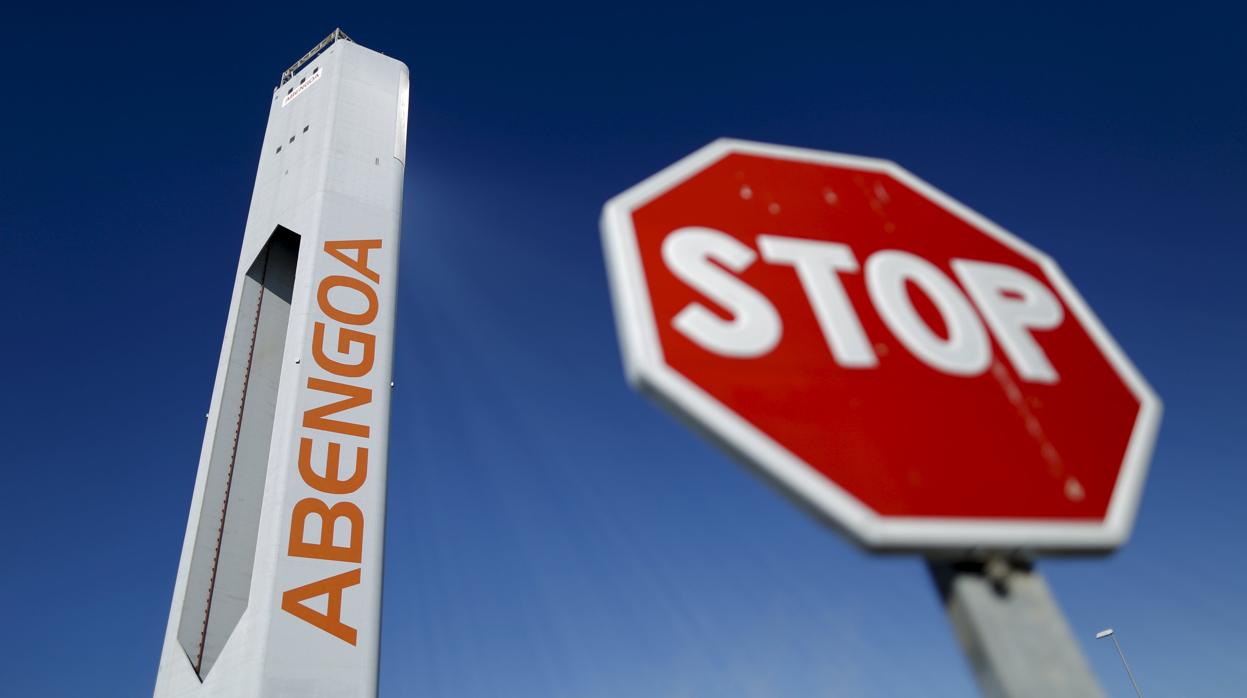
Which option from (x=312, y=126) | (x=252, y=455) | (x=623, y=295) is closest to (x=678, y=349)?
(x=623, y=295)

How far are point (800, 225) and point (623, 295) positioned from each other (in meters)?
0.96

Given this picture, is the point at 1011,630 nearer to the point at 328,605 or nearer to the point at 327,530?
the point at 328,605

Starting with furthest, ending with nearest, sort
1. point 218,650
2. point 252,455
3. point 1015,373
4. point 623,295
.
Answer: point 252,455 < point 218,650 < point 1015,373 < point 623,295

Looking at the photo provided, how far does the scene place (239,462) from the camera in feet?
74.9

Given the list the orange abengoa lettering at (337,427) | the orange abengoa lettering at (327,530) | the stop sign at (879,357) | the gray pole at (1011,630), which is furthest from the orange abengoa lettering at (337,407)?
the gray pole at (1011,630)

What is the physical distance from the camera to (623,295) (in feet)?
7.63

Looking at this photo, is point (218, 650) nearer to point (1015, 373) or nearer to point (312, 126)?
point (312, 126)

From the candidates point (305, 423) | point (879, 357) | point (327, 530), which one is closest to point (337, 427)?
point (305, 423)

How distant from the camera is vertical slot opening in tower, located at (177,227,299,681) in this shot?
66.5 feet

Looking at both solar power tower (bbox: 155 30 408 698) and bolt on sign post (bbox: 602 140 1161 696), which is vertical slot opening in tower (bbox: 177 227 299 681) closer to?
solar power tower (bbox: 155 30 408 698)

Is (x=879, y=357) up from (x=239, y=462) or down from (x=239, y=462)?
down

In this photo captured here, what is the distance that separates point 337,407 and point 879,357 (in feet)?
69.0

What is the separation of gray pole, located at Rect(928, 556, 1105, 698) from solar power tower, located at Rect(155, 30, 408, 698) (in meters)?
18.8

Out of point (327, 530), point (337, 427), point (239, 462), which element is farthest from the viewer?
point (239, 462)
